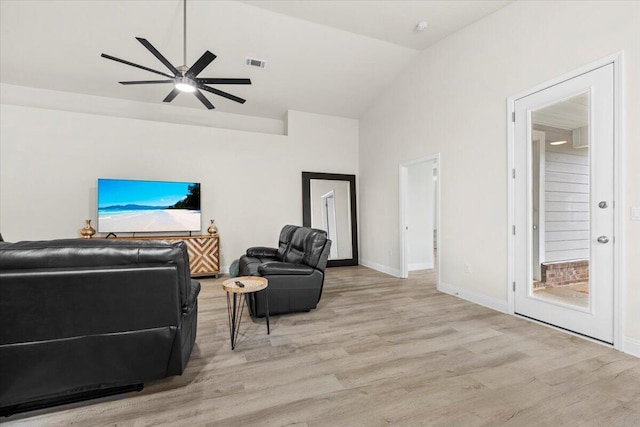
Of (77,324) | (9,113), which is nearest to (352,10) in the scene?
(77,324)

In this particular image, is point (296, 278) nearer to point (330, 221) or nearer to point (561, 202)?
point (561, 202)

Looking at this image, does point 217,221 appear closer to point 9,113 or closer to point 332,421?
point 9,113

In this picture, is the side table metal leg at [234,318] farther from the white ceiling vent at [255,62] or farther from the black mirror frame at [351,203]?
the white ceiling vent at [255,62]

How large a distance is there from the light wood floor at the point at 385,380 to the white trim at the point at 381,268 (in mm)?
2145

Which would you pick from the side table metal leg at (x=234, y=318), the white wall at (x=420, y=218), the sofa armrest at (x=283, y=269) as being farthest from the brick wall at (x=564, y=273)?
the side table metal leg at (x=234, y=318)

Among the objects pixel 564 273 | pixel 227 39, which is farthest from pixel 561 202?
pixel 227 39

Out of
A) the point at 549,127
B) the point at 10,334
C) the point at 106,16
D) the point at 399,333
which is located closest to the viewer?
the point at 10,334

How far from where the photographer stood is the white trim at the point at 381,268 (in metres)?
5.34

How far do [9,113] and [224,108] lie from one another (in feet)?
10.6

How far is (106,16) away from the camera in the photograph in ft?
12.3

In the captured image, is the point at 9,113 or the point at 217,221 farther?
the point at 217,221

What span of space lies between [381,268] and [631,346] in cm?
369

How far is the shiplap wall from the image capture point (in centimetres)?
270

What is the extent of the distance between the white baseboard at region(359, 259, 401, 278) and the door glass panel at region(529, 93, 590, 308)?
2.38m
